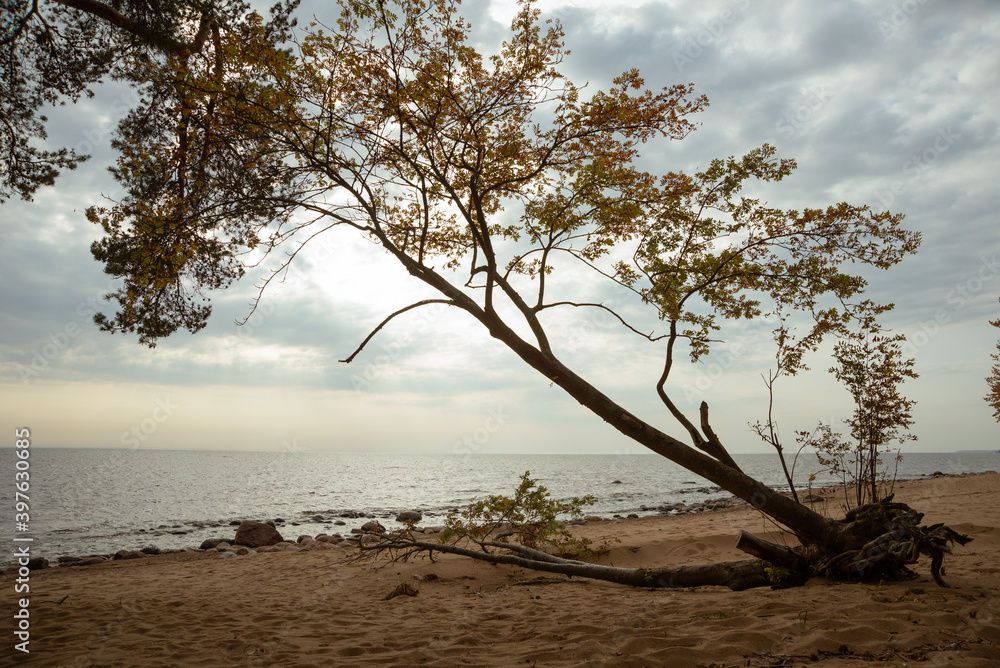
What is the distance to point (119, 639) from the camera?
5449 mm

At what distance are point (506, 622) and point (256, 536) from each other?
13.3 m

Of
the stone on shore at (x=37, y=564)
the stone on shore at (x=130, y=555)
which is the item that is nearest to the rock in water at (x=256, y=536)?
the stone on shore at (x=130, y=555)

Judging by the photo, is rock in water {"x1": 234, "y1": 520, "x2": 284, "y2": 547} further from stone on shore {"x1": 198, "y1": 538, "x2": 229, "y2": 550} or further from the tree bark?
the tree bark

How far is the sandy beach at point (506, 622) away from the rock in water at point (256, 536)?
7.08 m

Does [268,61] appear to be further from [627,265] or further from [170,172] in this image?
[627,265]

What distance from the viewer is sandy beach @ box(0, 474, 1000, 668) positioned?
13.7 ft

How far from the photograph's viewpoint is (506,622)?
228 inches

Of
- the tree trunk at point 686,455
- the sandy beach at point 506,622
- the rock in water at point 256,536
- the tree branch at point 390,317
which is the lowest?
the rock in water at point 256,536

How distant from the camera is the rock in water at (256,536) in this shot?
1596cm

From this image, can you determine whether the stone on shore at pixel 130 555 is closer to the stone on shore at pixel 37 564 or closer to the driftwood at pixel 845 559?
the stone on shore at pixel 37 564

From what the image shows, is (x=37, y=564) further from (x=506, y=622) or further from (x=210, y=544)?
(x=506, y=622)

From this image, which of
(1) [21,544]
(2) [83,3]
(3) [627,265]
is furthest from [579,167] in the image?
(1) [21,544]

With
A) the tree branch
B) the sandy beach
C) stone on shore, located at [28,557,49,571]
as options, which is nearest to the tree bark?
the sandy beach

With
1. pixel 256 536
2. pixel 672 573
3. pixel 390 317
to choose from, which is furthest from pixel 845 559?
pixel 256 536
